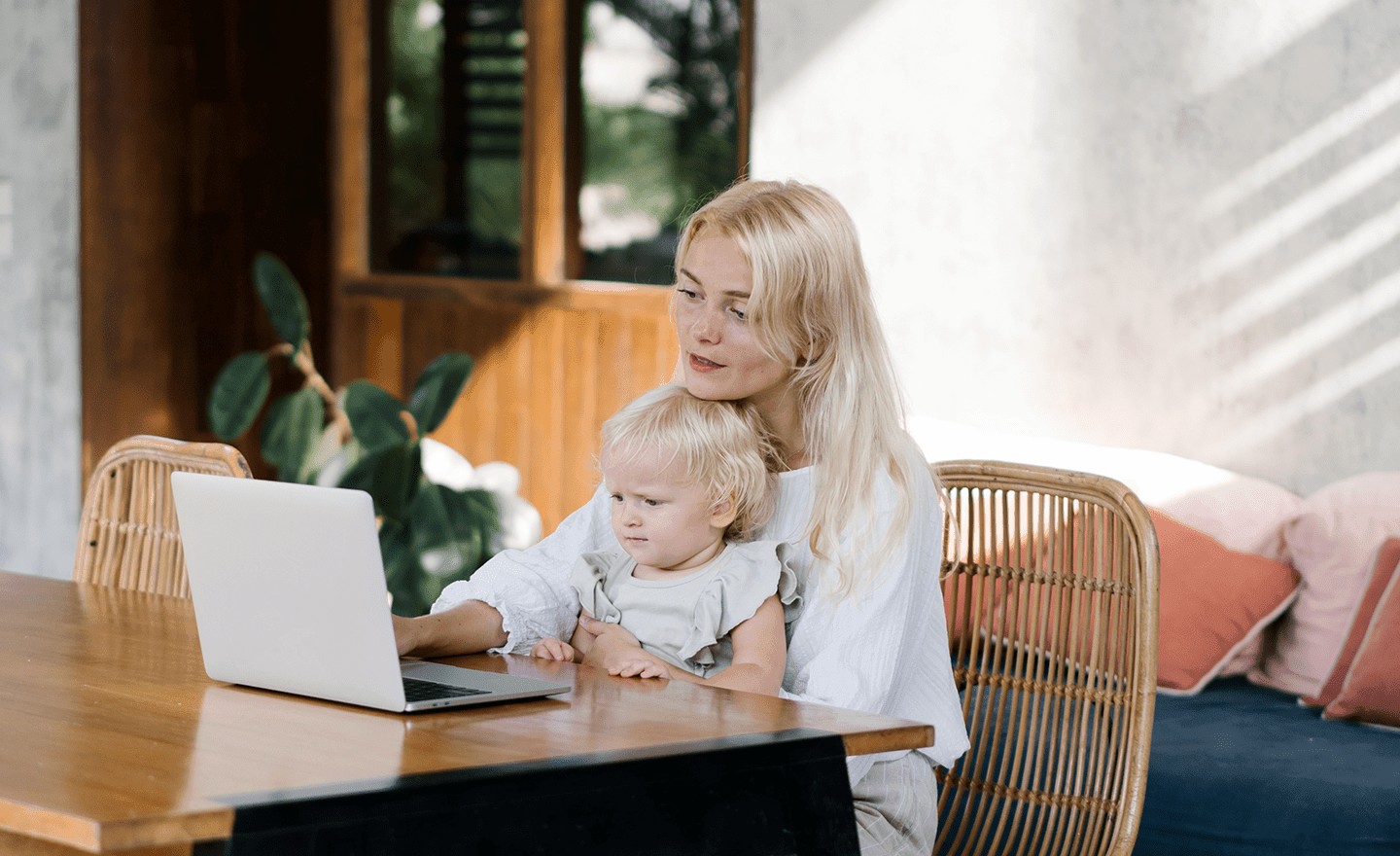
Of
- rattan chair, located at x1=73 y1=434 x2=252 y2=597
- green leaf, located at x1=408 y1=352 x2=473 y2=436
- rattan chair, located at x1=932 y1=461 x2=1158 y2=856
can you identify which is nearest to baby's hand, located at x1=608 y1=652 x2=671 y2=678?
rattan chair, located at x1=932 y1=461 x2=1158 y2=856

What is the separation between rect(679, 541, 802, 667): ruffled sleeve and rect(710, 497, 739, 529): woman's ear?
1.3 inches

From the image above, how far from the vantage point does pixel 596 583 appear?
169 cm

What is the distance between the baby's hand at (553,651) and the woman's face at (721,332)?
1.03 feet

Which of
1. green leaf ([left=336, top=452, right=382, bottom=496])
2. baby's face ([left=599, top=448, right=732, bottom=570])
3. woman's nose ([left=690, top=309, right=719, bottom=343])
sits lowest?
green leaf ([left=336, top=452, right=382, bottom=496])

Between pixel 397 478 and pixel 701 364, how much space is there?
225cm

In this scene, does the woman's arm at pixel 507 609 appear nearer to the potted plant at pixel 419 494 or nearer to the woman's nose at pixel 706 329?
the woman's nose at pixel 706 329

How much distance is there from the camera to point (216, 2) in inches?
191

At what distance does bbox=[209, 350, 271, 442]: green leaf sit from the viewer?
13.8ft

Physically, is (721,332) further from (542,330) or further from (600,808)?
(542,330)

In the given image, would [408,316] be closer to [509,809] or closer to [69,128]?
[69,128]

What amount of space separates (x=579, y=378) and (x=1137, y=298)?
6.08 feet


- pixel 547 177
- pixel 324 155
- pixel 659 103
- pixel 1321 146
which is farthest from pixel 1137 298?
pixel 324 155

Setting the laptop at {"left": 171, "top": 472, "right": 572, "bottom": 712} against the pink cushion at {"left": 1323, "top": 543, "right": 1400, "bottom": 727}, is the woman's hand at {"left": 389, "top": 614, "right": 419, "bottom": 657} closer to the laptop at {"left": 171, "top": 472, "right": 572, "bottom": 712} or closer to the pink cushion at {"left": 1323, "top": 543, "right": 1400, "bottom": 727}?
the laptop at {"left": 171, "top": 472, "right": 572, "bottom": 712}

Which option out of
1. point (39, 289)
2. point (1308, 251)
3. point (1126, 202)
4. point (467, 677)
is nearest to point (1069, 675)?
point (467, 677)
